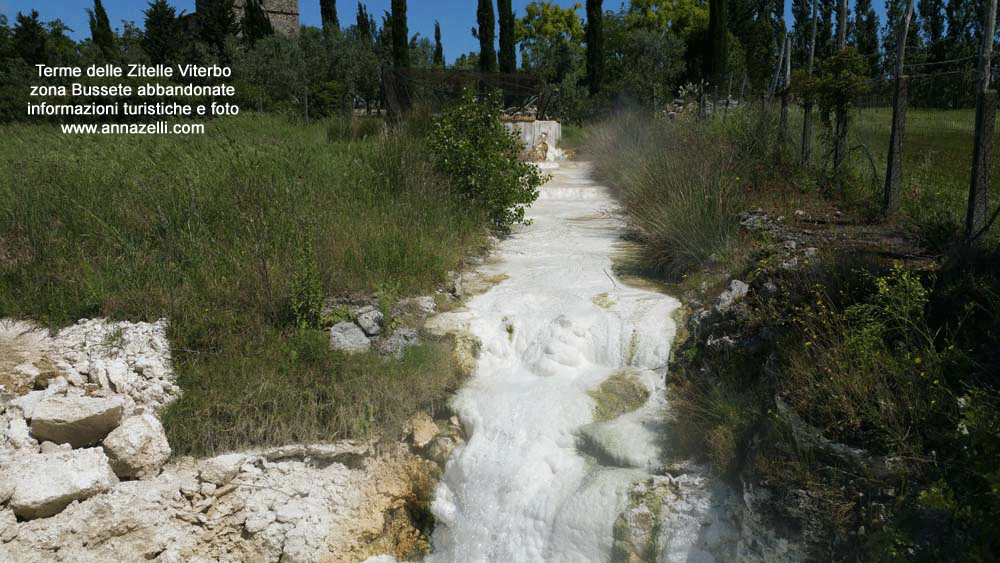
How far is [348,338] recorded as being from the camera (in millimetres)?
5211

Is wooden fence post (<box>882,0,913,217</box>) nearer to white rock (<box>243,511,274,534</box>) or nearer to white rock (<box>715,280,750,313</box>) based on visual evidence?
white rock (<box>715,280,750,313</box>)

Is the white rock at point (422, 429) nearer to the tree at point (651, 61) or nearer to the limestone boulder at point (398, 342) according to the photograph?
the limestone boulder at point (398, 342)

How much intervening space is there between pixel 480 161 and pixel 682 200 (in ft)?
8.06

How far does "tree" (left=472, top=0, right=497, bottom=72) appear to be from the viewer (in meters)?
27.1

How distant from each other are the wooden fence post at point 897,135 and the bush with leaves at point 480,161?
3806mm

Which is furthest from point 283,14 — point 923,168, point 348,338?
point 923,168

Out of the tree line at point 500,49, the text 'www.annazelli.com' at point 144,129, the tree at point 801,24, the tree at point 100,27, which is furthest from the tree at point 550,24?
the text 'www.annazelli.com' at point 144,129

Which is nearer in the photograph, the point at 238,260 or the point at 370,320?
the point at 370,320

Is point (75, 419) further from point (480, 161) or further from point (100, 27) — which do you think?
point (100, 27)

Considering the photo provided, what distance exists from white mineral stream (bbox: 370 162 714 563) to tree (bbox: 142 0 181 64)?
68.3 feet

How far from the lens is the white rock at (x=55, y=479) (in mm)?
3832

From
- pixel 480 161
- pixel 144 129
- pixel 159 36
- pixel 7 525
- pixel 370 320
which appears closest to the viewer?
pixel 7 525

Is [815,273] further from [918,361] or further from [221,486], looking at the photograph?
[221,486]

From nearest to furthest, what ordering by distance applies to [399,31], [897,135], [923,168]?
1. [897,135]
2. [923,168]
3. [399,31]
